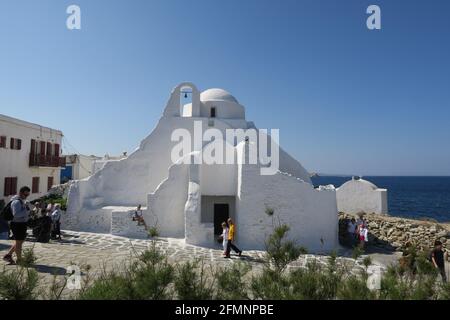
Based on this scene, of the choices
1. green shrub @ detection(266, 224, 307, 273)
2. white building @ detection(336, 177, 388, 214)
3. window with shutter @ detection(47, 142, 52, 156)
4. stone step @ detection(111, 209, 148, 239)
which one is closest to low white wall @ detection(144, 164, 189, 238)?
stone step @ detection(111, 209, 148, 239)

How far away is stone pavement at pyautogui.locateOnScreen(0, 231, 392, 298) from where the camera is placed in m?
8.10

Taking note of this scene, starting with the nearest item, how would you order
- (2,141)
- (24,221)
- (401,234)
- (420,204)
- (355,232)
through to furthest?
(24,221), (355,232), (401,234), (2,141), (420,204)

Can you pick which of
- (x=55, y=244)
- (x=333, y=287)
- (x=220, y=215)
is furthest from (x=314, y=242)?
(x=55, y=244)

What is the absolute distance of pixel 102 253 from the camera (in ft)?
32.4

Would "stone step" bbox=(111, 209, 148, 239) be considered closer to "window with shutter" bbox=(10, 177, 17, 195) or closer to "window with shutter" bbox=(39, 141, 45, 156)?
"window with shutter" bbox=(10, 177, 17, 195)

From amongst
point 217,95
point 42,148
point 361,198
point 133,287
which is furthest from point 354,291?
point 42,148

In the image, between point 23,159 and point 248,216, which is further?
point 23,159

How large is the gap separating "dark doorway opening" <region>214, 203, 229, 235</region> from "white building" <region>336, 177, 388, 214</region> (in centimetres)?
898

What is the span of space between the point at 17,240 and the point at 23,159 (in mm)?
14807

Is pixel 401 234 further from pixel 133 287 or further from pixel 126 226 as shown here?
pixel 133 287

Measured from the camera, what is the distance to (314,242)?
39.3ft

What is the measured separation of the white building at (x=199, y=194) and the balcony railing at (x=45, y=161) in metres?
8.31

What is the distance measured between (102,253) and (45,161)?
14406mm
